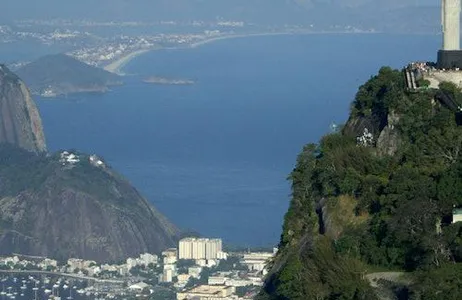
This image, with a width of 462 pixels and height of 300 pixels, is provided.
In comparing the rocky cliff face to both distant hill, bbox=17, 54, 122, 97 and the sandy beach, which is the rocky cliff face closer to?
distant hill, bbox=17, 54, 122, 97

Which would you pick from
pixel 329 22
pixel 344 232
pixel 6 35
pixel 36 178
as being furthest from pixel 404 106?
pixel 329 22

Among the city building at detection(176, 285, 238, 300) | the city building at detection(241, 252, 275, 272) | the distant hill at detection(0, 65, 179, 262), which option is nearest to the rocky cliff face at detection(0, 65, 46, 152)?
the distant hill at detection(0, 65, 179, 262)

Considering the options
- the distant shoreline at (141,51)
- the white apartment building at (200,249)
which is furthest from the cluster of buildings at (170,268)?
the distant shoreline at (141,51)

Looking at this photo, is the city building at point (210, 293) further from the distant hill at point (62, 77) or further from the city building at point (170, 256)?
the distant hill at point (62, 77)

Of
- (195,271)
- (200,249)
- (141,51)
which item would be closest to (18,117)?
(200,249)

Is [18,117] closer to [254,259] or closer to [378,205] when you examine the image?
[254,259]
